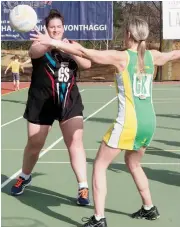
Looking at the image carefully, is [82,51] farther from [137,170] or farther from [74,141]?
[74,141]

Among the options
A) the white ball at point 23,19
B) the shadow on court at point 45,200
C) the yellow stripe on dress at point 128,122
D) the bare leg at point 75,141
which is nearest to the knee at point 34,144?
the bare leg at point 75,141

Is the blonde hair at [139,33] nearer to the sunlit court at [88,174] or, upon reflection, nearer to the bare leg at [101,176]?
the sunlit court at [88,174]

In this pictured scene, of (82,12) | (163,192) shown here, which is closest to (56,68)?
(163,192)

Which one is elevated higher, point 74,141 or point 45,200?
point 74,141

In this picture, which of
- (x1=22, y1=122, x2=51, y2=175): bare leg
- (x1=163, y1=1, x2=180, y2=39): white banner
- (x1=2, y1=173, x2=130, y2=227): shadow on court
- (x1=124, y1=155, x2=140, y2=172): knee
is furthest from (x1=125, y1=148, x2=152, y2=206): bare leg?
(x1=163, y1=1, x2=180, y2=39): white banner

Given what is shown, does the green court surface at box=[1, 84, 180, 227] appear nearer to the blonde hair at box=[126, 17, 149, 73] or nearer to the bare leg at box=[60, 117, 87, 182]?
the bare leg at box=[60, 117, 87, 182]

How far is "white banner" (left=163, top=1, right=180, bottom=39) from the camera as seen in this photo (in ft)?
88.5

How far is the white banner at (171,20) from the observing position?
26969mm

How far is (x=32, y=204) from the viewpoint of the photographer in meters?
6.26

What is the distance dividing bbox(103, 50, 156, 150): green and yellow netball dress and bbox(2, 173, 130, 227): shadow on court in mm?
1020

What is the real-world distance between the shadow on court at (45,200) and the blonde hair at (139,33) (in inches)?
65.6

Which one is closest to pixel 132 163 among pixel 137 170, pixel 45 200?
pixel 137 170

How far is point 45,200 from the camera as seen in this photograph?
6418 mm

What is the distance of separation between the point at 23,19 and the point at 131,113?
1.59m
